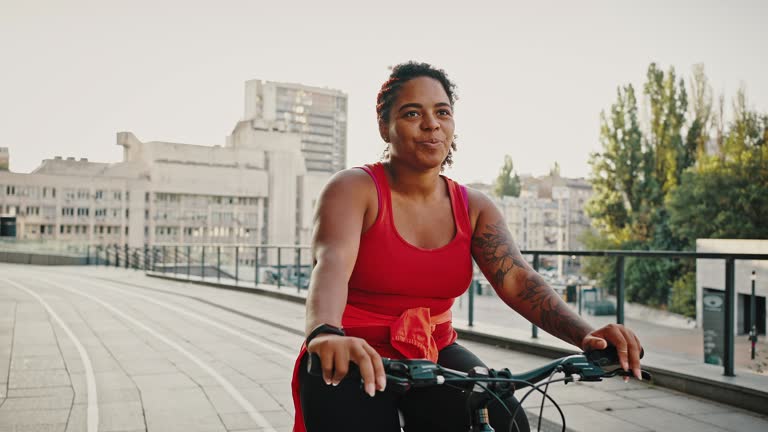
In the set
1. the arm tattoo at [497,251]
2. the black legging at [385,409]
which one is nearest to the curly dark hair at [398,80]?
the arm tattoo at [497,251]

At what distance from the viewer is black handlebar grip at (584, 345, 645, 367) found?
1.68m

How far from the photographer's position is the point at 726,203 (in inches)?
1554

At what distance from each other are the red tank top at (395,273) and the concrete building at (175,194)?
9817 cm

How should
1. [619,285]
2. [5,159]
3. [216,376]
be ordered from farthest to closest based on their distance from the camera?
[5,159] → [619,285] → [216,376]

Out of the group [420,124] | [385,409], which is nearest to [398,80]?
[420,124]

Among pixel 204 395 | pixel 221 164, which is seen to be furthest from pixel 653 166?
pixel 221 164

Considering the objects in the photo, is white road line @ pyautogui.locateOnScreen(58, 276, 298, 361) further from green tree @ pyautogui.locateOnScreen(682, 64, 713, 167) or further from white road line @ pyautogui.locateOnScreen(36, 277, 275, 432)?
green tree @ pyautogui.locateOnScreen(682, 64, 713, 167)

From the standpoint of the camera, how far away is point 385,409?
1744 millimetres

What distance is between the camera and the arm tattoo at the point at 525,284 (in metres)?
1.96

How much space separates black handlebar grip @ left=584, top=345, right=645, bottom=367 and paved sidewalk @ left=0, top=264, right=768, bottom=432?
300 cm

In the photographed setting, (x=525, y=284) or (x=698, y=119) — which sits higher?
(x=698, y=119)

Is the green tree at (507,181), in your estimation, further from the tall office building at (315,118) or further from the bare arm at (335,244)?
the bare arm at (335,244)

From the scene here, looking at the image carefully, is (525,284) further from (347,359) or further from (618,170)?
(618,170)

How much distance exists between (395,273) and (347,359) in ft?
1.85
